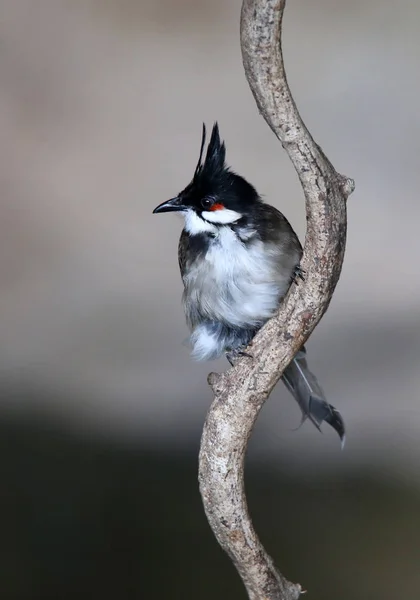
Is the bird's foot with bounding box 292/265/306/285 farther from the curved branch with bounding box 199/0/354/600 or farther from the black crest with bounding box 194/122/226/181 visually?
the black crest with bounding box 194/122/226/181

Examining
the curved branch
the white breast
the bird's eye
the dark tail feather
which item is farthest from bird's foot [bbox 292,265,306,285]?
the dark tail feather

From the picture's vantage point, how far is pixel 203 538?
365cm

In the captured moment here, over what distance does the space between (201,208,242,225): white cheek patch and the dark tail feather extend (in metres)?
0.39

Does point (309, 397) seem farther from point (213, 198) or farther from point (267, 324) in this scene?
point (213, 198)

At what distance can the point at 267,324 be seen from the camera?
1785 mm

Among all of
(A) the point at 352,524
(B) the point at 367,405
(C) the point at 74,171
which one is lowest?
(A) the point at 352,524

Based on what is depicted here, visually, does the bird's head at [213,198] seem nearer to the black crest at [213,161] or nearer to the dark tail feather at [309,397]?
the black crest at [213,161]

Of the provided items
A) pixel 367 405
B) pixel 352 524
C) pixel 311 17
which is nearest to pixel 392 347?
pixel 367 405

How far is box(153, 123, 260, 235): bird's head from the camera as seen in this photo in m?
1.88

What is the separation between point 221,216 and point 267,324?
257mm

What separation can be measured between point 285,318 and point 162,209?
0.36 meters

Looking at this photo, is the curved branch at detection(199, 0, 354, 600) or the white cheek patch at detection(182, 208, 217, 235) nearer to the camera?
the curved branch at detection(199, 0, 354, 600)

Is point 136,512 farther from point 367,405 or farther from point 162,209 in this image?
point 162,209

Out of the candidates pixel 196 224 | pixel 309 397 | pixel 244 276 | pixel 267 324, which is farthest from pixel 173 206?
pixel 309 397
